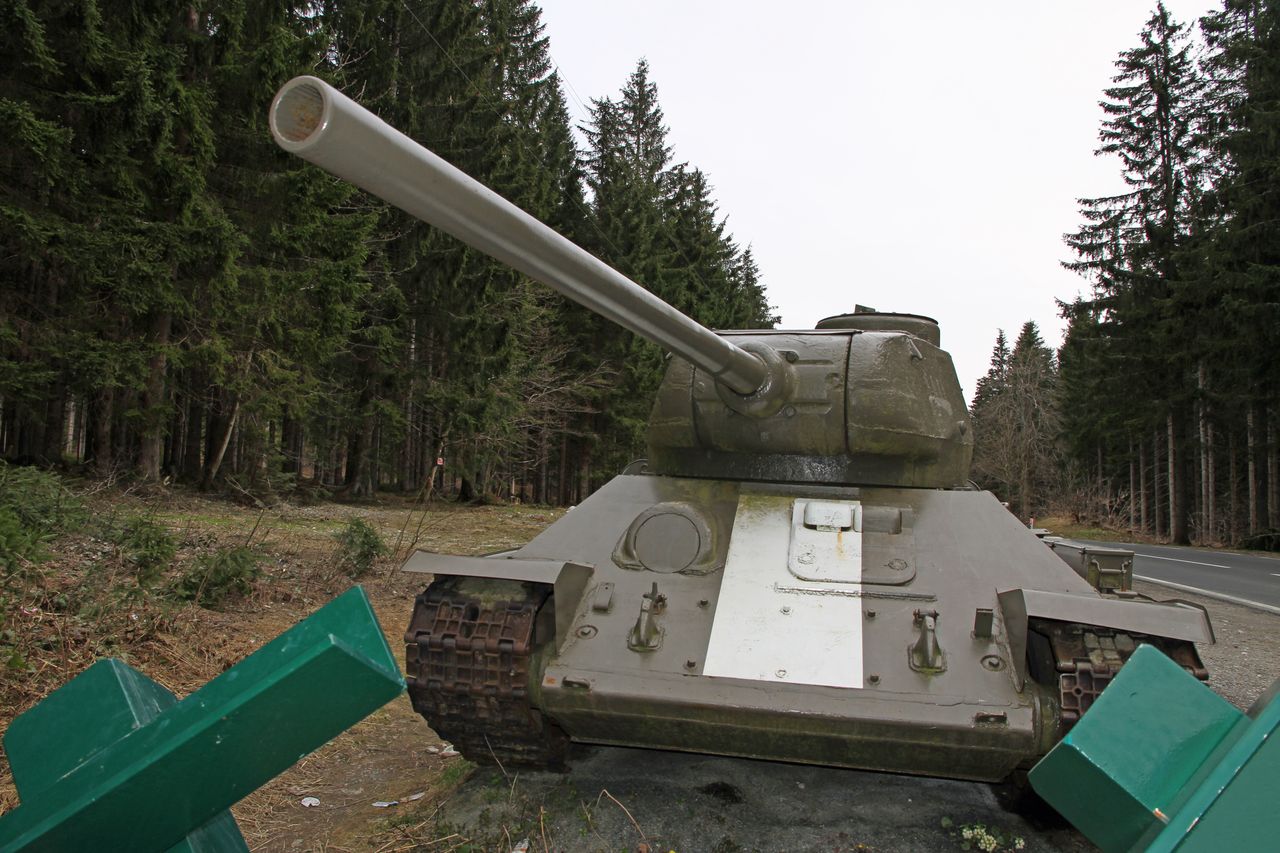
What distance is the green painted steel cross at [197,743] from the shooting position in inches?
65.2

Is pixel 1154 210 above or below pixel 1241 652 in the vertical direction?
above

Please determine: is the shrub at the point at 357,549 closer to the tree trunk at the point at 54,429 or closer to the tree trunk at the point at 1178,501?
the tree trunk at the point at 54,429

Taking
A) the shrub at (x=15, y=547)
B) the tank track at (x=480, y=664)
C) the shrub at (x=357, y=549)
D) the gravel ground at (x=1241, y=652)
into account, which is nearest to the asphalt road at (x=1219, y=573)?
the gravel ground at (x=1241, y=652)

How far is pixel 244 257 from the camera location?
13.0 meters

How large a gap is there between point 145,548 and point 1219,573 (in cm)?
1530

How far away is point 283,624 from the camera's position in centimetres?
730

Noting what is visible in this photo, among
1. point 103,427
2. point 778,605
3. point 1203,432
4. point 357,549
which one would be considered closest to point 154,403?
point 103,427

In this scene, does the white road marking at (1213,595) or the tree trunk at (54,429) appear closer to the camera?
the white road marking at (1213,595)

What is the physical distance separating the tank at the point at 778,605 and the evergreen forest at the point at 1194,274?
66.0ft

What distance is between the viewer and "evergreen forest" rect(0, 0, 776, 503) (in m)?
10.3

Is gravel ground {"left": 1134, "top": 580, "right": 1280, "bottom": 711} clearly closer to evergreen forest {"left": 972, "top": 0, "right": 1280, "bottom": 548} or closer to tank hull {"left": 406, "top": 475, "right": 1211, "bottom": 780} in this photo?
tank hull {"left": 406, "top": 475, "right": 1211, "bottom": 780}

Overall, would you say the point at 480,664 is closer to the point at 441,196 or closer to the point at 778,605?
the point at 778,605

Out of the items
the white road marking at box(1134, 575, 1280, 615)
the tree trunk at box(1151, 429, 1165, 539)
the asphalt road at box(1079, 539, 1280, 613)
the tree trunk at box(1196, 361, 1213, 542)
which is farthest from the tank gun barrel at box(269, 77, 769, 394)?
the tree trunk at box(1151, 429, 1165, 539)

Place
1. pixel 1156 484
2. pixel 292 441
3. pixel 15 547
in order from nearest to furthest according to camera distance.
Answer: pixel 15 547, pixel 292 441, pixel 1156 484
